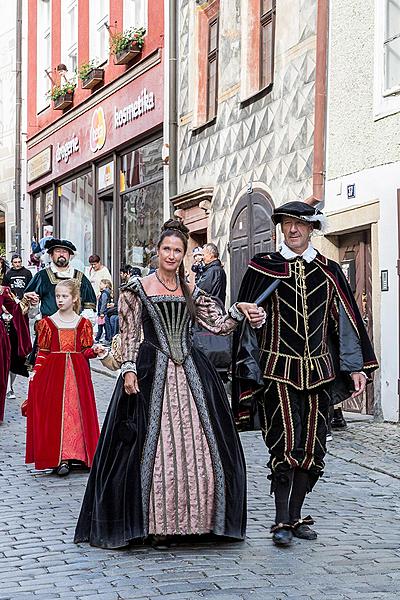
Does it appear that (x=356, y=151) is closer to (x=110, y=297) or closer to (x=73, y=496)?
(x=73, y=496)

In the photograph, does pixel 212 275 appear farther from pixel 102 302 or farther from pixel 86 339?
pixel 102 302

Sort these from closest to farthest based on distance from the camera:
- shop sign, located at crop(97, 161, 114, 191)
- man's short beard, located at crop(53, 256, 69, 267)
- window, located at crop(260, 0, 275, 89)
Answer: man's short beard, located at crop(53, 256, 69, 267), window, located at crop(260, 0, 275, 89), shop sign, located at crop(97, 161, 114, 191)

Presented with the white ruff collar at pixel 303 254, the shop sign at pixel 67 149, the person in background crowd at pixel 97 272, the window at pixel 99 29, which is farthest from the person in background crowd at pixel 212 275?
the shop sign at pixel 67 149

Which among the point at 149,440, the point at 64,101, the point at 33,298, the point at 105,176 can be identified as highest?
the point at 64,101

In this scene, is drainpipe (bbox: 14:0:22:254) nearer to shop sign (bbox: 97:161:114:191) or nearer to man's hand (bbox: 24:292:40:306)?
shop sign (bbox: 97:161:114:191)

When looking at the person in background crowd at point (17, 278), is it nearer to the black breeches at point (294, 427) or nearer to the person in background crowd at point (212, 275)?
the person in background crowd at point (212, 275)

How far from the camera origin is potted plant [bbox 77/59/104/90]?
24.1m

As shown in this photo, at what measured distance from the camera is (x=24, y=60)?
31.2 metres

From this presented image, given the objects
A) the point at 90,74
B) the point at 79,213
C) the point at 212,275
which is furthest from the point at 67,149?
the point at 212,275

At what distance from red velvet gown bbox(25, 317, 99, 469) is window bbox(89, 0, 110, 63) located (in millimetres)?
15259

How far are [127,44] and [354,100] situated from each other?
9.56 metres

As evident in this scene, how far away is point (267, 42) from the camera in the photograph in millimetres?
16031

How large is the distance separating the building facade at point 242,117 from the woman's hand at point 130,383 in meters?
7.96

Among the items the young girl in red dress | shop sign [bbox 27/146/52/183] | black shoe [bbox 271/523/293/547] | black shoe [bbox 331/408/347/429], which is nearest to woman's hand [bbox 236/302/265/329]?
black shoe [bbox 271/523/293/547]
